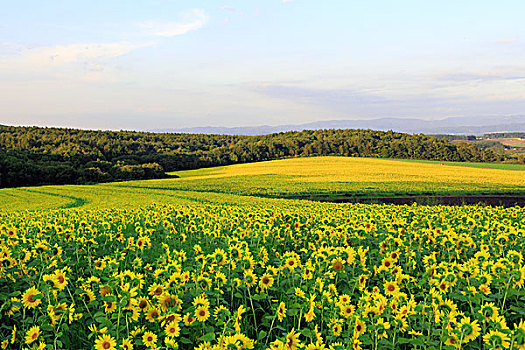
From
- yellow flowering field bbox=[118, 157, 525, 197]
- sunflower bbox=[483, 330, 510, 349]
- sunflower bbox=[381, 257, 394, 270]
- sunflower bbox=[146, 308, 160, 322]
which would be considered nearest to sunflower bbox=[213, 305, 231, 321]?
sunflower bbox=[146, 308, 160, 322]

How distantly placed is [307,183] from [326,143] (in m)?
54.8

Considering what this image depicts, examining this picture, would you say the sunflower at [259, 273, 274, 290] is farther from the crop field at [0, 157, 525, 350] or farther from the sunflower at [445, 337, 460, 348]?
the sunflower at [445, 337, 460, 348]

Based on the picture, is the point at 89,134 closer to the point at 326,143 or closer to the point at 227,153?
the point at 227,153

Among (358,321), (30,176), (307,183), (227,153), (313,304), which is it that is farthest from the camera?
(227,153)

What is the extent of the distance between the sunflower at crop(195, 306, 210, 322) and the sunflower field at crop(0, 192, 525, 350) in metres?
0.01

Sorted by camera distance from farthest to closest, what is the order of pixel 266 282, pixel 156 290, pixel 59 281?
1. pixel 266 282
2. pixel 59 281
3. pixel 156 290

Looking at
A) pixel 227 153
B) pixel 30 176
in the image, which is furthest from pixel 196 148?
pixel 30 176

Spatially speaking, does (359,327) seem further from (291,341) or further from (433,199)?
(433,199)

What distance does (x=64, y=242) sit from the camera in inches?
277

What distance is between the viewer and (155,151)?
90562 millimetres

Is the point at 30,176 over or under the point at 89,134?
under

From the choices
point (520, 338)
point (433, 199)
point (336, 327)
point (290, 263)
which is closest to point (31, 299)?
point (290, 263)

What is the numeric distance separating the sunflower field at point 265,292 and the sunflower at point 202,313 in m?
0.01

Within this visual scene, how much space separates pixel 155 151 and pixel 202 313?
90733 millimetres
